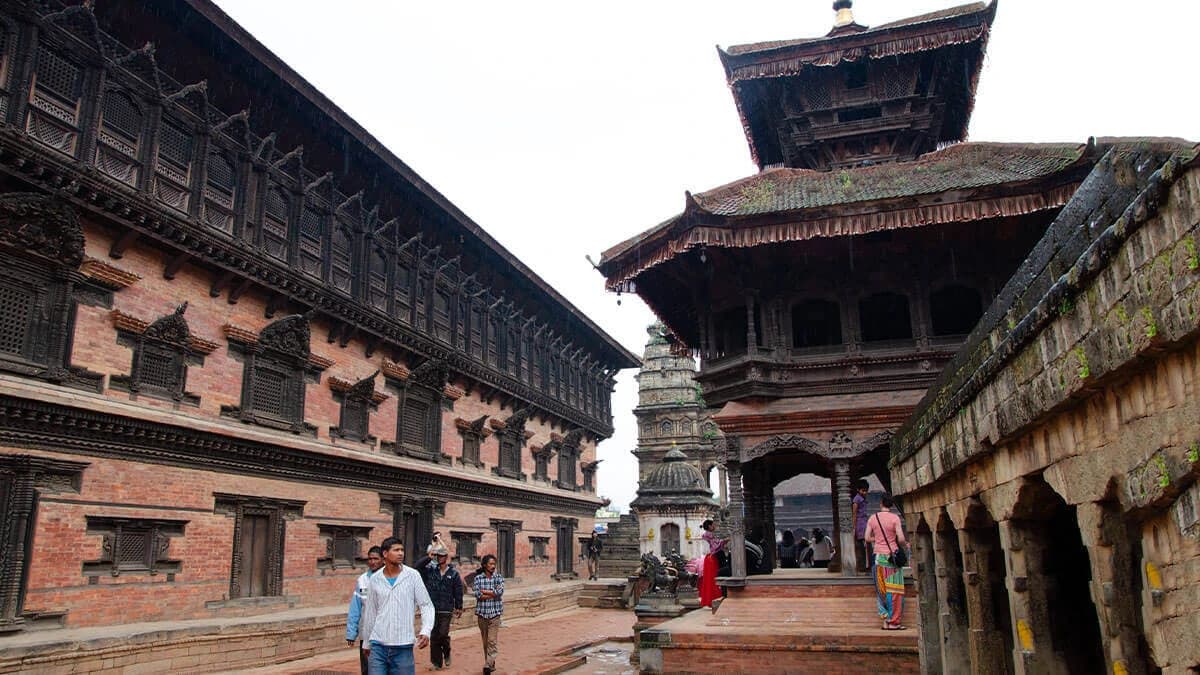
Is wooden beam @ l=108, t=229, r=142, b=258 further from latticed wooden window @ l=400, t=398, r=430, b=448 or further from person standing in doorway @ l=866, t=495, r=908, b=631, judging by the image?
person standing in doorway @ l=866, t=495, r=908, b=631

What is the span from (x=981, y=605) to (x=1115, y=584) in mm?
2550

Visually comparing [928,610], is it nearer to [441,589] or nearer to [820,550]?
[441,589]

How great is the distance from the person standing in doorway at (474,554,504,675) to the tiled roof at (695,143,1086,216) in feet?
21.2

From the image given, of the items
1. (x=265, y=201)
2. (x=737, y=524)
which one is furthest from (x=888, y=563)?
(x=265, y=201)

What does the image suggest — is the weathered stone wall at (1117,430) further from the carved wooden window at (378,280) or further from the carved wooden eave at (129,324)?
the carved wooden window at (378,280)

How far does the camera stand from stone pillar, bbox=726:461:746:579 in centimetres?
1298

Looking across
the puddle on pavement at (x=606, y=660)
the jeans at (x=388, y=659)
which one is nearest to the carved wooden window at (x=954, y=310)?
the puddle on pavement at (x=606, y=660)

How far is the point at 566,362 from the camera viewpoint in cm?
3347

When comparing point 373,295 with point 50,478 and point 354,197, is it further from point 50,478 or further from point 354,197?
point 50,478

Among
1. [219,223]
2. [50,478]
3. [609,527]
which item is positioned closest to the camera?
[50,478]

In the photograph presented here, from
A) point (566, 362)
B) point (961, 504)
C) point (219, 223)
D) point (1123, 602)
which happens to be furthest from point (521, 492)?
point (1123, 602)

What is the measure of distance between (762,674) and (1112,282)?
7.88m

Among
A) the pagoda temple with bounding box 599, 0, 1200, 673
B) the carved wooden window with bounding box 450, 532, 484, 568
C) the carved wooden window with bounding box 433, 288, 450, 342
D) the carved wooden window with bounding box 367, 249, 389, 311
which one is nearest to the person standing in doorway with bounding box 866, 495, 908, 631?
the pagoda temple with bounding box 599, 0, 1200, 673

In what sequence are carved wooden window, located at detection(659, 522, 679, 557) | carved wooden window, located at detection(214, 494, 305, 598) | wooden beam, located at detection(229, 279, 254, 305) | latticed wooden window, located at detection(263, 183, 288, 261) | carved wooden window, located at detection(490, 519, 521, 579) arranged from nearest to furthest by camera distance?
carved wooden window, located at detection(214, 494, 305, 598)
wooden beam, located at detection(229, 279, 254, 305)
latticed wooden window, located at detection(263, 183, 288, 261)
carved wooden window, located at detection(490, 519, 521, 579)
carved wooden window, located at detection(659, 522, 679, 557)
